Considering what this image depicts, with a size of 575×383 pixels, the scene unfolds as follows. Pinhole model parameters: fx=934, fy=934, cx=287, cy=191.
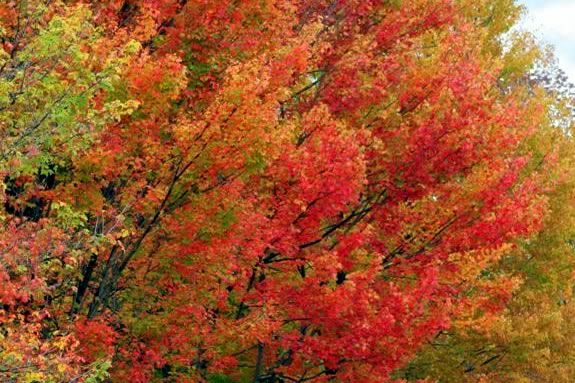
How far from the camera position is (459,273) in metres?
16.6

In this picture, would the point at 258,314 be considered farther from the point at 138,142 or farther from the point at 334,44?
the point at 334,44

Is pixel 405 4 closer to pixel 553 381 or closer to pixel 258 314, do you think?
pixel 258 314

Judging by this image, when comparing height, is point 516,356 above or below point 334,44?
below

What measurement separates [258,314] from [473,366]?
8910 mm

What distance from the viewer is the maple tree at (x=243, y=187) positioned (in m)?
9.73

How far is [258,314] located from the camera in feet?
47.7

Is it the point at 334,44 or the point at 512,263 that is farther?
the point at 512,263

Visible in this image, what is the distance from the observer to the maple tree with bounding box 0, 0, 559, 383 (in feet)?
31.9

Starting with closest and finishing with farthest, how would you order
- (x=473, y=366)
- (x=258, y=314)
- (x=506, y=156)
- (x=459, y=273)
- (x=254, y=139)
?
(x=254, y=139) < (x=258, y=314) < (x=459, y=273) < (x=506, y=156) < (x=473, y=366)

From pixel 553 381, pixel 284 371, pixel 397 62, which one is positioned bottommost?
pixel 284 371

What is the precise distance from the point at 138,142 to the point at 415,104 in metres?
6.84

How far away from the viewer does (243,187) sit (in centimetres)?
1377

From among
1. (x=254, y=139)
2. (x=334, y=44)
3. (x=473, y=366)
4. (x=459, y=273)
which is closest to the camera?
(x=254, y=139)

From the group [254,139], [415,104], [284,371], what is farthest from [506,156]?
[254,139]
